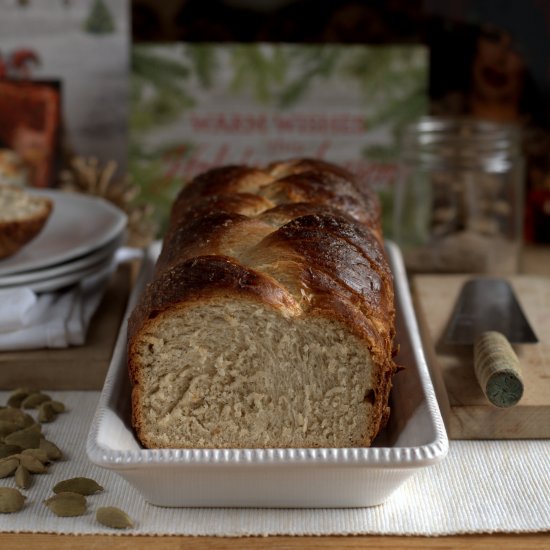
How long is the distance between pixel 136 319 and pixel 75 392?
626 millimetres

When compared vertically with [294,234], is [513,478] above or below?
below

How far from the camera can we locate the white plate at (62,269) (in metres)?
2.73

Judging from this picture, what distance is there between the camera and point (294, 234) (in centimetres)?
210

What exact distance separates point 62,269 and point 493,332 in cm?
123

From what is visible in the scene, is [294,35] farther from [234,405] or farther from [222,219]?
[234,405]

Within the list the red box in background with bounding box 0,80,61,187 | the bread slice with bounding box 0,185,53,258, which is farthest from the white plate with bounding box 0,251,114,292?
the red box in background with bounding box 0,80,61,187

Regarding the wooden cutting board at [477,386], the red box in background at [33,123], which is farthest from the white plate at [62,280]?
the red box in background at [33,123]

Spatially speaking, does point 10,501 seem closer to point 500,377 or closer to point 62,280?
point 62,280

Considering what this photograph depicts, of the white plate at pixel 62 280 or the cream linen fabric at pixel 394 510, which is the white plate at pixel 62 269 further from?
the cream linen fabric at pixel 394 510

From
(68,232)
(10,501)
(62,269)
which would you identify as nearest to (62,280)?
(62,269)

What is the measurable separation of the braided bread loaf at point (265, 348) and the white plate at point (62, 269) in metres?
0.82

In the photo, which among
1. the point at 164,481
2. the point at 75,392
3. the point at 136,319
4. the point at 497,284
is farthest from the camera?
the point at 497,284

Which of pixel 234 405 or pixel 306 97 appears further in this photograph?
pixel 306 97

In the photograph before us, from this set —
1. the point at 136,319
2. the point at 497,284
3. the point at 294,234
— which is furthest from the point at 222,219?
the point at 497,284
